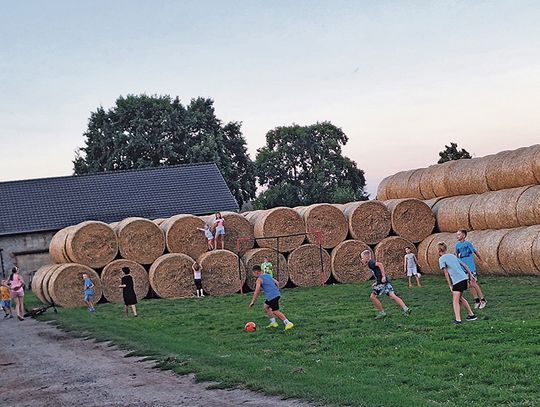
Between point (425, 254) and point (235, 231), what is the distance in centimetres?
700

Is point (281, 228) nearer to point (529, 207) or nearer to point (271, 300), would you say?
point (529, 207)

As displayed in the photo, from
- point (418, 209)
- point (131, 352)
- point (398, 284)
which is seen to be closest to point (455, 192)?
point (418, 209)

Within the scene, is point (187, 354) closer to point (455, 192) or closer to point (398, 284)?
point (398, 284)

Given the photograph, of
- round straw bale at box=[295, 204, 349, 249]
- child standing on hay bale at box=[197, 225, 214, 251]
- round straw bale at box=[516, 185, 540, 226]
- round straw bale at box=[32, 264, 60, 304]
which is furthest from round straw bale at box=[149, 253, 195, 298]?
round straw bale at box=[516, 185, 540, 226]

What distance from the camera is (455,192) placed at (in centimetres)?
3359

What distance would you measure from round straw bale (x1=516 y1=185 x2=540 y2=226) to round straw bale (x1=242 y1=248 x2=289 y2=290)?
8.75m

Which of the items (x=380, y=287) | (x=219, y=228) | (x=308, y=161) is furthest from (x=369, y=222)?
(x=308, y=161)

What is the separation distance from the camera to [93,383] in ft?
47.7

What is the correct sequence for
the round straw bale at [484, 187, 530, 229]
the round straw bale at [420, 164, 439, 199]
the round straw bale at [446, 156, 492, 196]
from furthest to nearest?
the round straw bale at [420, 164, 439, 199]
the round straw bale at [446, 156, 492, 196]
the round straw bale at [484, 187, 530, 229]

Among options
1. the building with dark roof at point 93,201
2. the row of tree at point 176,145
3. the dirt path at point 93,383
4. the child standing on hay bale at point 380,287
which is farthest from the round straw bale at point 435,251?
the row of tree at point 176,145

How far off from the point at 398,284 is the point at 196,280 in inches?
269

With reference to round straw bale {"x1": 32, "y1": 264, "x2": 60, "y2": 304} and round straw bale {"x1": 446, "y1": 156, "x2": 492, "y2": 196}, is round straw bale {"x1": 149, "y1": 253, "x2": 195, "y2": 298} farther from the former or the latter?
round straw bale {"x1": 446, "y1": 156, "x2": 492, "y2": 196}

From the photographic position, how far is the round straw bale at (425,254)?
3328cm

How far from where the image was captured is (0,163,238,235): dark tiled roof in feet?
162
